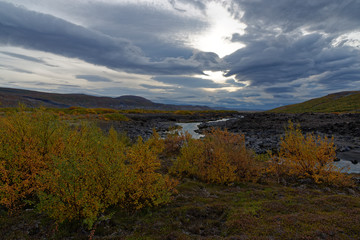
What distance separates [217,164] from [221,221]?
373 centimetres

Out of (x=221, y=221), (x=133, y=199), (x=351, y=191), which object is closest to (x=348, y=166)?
(x=351, y=191)

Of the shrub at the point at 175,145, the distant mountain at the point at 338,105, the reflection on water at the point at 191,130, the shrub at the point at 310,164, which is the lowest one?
the reflection on water at the point at 191,130

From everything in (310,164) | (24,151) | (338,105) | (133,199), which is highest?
(338,105)

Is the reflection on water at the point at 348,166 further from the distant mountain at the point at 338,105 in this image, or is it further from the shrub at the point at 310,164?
the distant mountain at the point at 338,105

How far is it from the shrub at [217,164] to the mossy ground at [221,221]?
6.19 feet

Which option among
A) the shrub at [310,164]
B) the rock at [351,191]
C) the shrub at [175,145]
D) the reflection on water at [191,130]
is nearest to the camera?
the rock at [351,191]

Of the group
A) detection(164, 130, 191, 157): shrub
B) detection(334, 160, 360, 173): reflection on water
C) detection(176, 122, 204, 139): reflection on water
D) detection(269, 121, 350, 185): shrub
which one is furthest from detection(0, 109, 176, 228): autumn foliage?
detection(176, 122, 204, 139): reflection on water

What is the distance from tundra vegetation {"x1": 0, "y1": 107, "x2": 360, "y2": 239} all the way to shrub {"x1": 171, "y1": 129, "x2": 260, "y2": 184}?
0.10m

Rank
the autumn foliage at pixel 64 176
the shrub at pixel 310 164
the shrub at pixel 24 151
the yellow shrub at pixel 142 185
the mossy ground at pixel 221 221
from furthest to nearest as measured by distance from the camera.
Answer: the shrub at pixel 310 164
the yellow shrub at pixel 142 185
the shrub at pixel 24 151
the autumn foliage at pixel 64 176
the mossy ground at pixel 221 221

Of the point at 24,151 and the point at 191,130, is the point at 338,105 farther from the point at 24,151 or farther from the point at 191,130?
the point at 24,151

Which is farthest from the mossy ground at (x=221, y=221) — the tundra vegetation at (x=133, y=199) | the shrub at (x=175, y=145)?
the shrub at (x=175, y=145)

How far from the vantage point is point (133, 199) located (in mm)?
6062

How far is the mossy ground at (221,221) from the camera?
15.1 ft

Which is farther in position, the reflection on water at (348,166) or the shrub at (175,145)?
the shrub at (175,145)
